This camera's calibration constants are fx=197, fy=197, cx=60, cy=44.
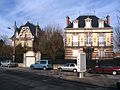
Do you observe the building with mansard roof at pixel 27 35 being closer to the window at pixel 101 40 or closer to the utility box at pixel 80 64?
the window at pixel 101 40

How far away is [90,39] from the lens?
48156 mm

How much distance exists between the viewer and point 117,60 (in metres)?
39.6

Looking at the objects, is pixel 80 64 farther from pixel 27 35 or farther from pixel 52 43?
pixel 27 35

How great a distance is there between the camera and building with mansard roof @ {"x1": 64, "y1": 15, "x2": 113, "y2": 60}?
4734 centimetres

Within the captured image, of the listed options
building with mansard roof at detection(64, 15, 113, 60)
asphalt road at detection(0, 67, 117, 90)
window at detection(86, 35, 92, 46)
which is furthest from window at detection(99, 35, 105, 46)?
asphalt road at detection(0, 67, 117, 90)

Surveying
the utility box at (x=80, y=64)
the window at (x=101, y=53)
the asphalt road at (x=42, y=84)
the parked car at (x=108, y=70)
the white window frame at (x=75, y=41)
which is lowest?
the asphalt road at (x=42, y=84)

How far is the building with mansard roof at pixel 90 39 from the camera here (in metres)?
47.3

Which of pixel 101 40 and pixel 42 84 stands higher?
pixel 101 40

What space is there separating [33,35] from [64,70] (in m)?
27.2

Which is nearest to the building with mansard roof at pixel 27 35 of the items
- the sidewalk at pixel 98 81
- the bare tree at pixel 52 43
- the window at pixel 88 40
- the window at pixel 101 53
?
the bare tree at pixel 52 43

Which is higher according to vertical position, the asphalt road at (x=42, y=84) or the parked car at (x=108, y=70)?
the parked car at (x=108, y=70)

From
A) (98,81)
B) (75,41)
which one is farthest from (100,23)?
(98,81)

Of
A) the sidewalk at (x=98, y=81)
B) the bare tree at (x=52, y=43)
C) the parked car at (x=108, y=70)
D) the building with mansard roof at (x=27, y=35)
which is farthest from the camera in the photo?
the building with mansard roof at (x=27, y=35)

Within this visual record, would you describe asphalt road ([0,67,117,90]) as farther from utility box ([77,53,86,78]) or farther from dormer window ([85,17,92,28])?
dormer window ([85,17,92,28])
